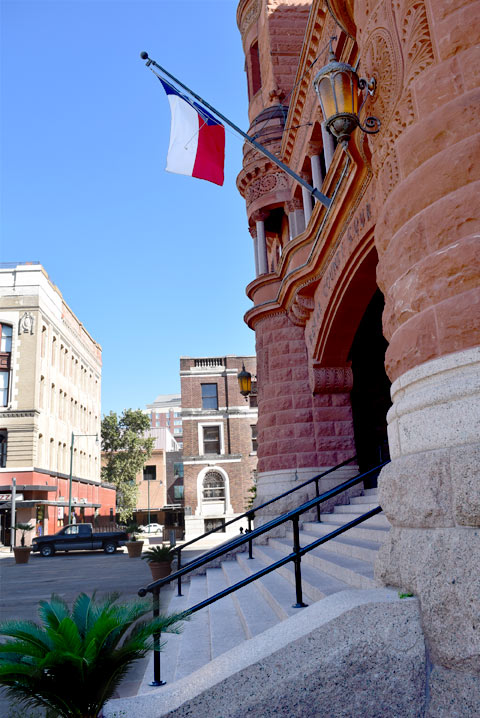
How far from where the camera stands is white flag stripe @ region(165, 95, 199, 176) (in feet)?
30.6

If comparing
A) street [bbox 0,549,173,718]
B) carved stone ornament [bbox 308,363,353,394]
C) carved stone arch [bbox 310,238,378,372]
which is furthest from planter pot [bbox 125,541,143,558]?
carved stone arch [bbox 310,238,378,372]

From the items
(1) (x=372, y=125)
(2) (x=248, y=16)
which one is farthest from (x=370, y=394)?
(2) (x=248, y=16)

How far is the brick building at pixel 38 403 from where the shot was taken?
3512cm

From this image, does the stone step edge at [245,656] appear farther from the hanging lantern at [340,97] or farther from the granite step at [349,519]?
the hanging lantern at [340,97]

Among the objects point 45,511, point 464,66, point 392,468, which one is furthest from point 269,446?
point 45,511

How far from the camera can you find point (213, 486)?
37.6 metres

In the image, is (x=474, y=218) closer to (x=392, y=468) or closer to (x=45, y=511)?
(x=392, y=468)

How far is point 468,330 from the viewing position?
3.90 m

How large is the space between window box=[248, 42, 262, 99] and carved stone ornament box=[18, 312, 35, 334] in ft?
82.4

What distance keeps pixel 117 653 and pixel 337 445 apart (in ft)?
30.0

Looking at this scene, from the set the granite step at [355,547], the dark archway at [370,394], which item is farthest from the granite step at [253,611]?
the dark archway at [370,394]

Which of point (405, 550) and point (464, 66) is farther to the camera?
point (464, 66)

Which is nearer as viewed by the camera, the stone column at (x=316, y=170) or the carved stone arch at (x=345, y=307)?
the carved stone arch at (x=345, y=307)

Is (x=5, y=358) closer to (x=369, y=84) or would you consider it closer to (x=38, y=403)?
(x=38, y=403)
